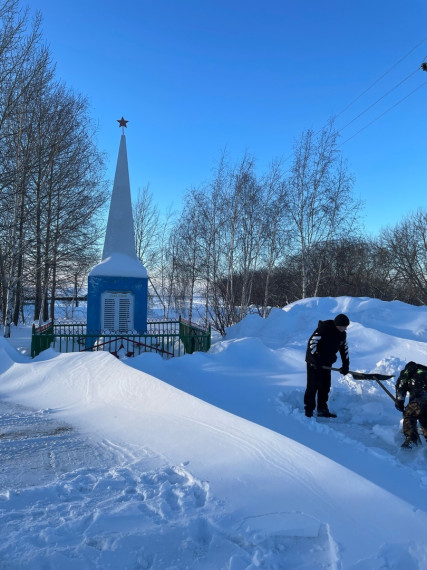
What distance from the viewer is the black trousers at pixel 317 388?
18.9 ft

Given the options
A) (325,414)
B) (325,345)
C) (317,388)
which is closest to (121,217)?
(325,345)

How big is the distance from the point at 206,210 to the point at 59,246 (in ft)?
29.5

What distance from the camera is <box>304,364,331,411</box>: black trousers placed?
576 centimetres

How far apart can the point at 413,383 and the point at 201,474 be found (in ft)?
8.34

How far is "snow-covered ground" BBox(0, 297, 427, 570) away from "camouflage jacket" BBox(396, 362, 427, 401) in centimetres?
57

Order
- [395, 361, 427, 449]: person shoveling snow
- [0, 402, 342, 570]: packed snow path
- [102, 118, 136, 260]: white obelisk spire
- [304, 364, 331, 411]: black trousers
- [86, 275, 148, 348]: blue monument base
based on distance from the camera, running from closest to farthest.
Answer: [0, 402, 342, 570]: packed snow path < [395, 361, 427, 449]: person shoveling snow < [304, 364, 331, 411]: black trousers < [86, 275, 148, 348]: blue monument base < [102, 118, 136, 260]: white obelisk spire

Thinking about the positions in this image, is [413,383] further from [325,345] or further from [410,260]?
[410,260]

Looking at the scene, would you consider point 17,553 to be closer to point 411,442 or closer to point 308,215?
point 411,442

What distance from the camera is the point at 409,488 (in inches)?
135

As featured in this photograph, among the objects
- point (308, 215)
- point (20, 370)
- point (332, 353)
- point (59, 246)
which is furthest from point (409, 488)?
point (59, 246)

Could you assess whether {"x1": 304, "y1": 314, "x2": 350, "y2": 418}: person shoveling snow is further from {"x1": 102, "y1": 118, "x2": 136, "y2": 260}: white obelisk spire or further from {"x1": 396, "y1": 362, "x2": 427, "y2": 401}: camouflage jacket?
{"x1": 102, "y1": 118, "x2": 136, "y2": 260}: white obelisk spire

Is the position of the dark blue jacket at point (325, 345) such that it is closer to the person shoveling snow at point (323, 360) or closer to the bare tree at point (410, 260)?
the person shoveling snow at point (323, 360)

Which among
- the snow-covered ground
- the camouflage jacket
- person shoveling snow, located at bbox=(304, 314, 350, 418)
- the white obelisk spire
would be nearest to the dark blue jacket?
person shoveling snow, located at bbox=(304, 314, 350, 418)

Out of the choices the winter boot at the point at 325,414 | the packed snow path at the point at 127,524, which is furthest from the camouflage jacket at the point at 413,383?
the packed snow path at the point at 127,524
